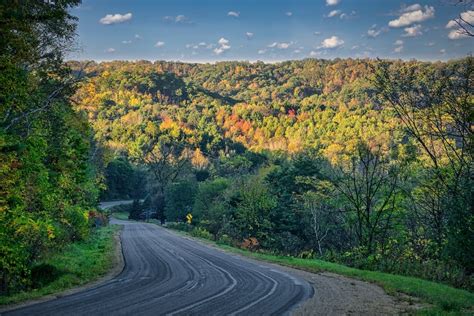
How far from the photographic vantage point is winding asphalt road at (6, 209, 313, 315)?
13.1 metres

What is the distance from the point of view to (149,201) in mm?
97188

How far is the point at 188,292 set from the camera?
16.4 m

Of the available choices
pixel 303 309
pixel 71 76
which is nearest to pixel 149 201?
pixel 71 76

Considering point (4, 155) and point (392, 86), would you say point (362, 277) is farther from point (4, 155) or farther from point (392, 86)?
point (4, 155)

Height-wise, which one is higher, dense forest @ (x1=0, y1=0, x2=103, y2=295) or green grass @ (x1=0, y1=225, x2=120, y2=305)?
dense forest @ (x1=0, y1=0, x2=103, y2=295)

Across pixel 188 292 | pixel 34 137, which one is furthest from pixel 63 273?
pixel 188 292

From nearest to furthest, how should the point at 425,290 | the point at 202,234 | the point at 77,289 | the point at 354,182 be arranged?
the point at 425,290, the point at 77,289, the point at 354,182, the point at 202,234

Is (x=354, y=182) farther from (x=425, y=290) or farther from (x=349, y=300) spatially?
(x=349, y=300)

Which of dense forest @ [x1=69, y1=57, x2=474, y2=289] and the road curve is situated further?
dense forest @ [x1=69, y1=57, x2=474, y2=289]

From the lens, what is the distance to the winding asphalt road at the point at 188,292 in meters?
13.1

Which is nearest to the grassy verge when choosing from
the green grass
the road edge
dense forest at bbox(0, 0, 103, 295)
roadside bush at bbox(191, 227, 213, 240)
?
the road edge

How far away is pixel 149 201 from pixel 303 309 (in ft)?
284

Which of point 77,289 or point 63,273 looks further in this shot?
point 63,273

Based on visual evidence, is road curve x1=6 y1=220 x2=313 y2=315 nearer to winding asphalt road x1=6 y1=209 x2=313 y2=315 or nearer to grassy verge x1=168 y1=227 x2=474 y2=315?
winding asphalt road x1=6 y1=209 x2=313 y2=315
